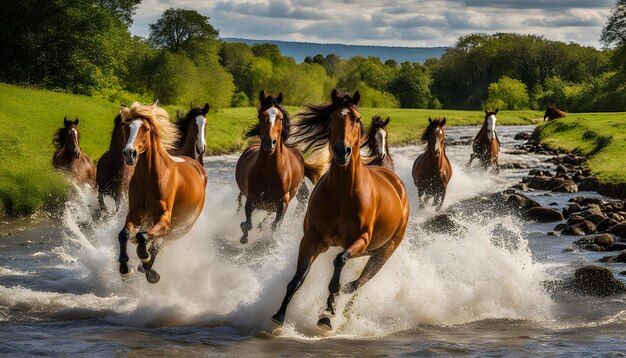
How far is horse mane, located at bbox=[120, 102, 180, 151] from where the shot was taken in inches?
419

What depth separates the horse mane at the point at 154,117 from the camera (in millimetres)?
10641

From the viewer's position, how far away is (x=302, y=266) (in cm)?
938

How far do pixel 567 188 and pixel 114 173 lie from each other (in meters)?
16.3

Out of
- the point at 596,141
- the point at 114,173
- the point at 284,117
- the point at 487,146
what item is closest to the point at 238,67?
the point at 596,141

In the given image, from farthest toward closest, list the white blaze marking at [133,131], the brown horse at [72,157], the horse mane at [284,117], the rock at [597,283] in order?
the brown horse at [72,157], the rock at [597,283], the horse mane at [284,117], the white blaze marking at [133,131]

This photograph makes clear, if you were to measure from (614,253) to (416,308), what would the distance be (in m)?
6.35

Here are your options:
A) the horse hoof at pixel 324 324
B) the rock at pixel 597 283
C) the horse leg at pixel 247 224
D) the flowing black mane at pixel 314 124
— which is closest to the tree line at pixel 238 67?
the horse leg at pixel 247 224

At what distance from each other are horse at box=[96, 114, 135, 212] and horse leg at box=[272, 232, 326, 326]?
7702mm

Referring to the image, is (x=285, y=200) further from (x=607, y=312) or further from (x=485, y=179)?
(x=485, y=179)

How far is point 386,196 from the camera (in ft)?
34.5

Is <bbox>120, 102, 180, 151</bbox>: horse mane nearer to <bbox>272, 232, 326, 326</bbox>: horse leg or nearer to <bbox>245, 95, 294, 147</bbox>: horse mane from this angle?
<bbox>245, 95, 294, 147</bbox>: horse mane

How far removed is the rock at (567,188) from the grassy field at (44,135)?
1185 centimetres

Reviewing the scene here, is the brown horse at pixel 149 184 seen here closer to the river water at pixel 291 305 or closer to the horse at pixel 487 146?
the river water at pixel 291 305

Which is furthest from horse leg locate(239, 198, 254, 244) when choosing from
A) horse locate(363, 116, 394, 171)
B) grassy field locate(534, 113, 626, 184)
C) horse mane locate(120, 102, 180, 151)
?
grassy field locate(534, 113, 626, 184)
